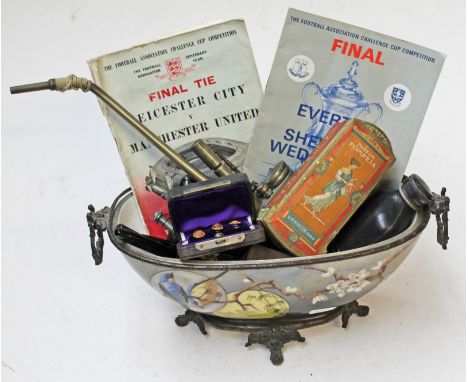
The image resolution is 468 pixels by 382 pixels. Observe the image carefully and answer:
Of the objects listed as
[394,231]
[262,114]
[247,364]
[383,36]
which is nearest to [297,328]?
[247,364]

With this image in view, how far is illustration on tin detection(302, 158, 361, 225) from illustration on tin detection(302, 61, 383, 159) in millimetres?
107

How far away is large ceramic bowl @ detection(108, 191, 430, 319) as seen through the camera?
1.02 metres

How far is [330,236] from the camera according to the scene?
3.59 ft

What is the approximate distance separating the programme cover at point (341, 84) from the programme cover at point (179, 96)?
9cm

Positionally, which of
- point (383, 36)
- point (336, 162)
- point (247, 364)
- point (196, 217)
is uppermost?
point (383, 36)

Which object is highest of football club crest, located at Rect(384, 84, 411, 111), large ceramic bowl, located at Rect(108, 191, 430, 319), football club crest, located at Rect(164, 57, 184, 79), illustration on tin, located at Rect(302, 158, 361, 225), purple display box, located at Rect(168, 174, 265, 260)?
football club crest, located at Rect(384, 84, 411, 111)

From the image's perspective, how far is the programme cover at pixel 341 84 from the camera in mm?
1134

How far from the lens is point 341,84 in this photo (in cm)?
116

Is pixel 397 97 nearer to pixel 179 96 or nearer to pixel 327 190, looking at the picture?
pixel 327 190

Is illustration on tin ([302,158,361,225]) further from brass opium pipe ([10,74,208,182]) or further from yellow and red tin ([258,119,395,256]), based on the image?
brass opium pipe ([10,74,208,182])

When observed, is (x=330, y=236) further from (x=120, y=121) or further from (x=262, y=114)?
(x=120, y=121)

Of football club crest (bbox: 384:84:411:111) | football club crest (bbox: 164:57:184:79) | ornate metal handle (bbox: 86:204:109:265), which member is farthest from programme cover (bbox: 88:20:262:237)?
football club crest (bbox: 384:84:411:111)

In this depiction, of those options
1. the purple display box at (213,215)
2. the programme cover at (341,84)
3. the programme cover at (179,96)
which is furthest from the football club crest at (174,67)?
the purple display box at (213,215)

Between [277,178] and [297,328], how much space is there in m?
0.23
